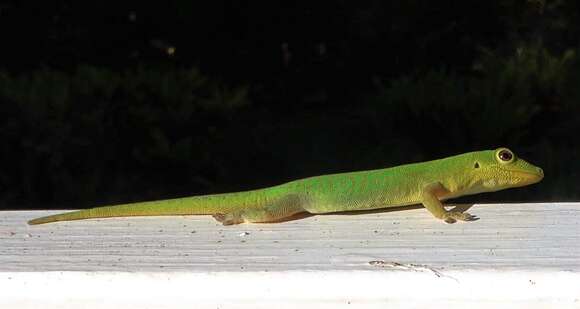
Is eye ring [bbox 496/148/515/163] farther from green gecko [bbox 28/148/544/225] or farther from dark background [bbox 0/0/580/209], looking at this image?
dark background [bbox 0/0/580/209]

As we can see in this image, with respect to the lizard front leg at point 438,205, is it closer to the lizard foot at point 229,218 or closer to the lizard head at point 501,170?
the lizard head at point 501,170

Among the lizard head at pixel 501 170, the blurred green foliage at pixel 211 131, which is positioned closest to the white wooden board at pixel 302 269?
the lizard head at pixel 501 170

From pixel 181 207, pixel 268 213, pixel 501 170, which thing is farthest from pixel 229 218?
pixel 501 170

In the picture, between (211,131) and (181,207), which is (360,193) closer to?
(181,207)

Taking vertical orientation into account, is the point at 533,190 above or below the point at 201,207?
above

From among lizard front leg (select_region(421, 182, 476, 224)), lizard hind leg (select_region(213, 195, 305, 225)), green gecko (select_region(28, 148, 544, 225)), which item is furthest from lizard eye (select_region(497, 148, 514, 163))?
lizard hind leg (select_region(213, 195, 305, 225))

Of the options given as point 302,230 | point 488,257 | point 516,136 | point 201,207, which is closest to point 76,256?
point 302,230

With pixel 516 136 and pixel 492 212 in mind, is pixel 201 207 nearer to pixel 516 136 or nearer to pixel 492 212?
pixel 492 212
